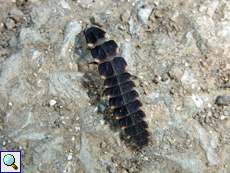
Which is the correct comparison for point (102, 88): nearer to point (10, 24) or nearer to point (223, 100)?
point (223, 100)

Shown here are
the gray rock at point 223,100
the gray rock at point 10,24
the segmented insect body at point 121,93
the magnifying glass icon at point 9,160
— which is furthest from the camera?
the gray rock at point 10,24

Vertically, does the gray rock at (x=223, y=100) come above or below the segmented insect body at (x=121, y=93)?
below

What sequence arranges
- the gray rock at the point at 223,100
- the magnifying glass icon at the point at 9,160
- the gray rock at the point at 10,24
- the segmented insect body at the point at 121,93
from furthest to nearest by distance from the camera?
the gray rock at the point at 10,24 → the gray rock at the point at 223,100 → the magnifying glass icon at the point at 9,160 → the segmented insect body at the point at 121,93

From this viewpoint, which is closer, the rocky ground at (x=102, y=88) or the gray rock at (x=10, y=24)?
the rocky ground at (x=102, y=88)

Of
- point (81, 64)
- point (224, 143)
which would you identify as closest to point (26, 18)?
point (81, 64)

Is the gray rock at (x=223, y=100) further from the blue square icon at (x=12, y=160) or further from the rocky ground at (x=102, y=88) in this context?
the blue square icon at (x=12, y=160)

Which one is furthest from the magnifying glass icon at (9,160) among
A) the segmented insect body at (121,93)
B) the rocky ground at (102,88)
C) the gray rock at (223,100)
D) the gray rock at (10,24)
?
the gray rock at (223,100)
